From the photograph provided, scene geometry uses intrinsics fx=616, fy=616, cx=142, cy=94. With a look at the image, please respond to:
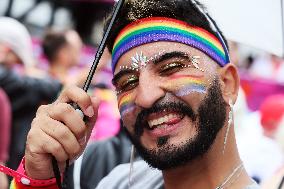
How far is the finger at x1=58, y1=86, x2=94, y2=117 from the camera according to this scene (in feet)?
6.64

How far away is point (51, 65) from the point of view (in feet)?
18.5

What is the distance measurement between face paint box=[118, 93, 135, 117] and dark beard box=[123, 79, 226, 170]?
53 millimetres

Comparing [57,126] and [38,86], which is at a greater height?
[57,126]

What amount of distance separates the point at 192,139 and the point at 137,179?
1.51ft

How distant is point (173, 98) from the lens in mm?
2230

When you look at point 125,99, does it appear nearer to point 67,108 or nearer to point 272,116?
point 67,108

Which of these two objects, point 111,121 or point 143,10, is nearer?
point 143,10

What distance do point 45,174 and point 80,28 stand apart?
12525mm

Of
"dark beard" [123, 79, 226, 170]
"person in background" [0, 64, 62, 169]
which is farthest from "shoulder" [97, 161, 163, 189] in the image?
"person in background" [0, 64, 62, 169]

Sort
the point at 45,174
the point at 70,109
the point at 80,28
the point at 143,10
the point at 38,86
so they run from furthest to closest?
1. the point at 80,28
2. the point at 38,86
3. the point at 143,10
4. the point at 45,174
5. the point at 70,109

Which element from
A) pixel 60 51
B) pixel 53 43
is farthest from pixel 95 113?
pixel 53 43

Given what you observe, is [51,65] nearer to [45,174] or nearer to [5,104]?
[5,104]

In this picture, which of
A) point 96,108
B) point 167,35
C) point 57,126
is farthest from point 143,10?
point 57,126

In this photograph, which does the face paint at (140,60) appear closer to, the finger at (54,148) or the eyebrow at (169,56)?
the eyebrow at (169,56)
